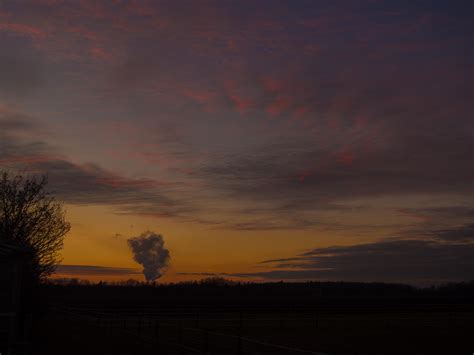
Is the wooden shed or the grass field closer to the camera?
the wooden shed

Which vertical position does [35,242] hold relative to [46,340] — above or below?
above

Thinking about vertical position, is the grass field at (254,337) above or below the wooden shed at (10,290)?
below

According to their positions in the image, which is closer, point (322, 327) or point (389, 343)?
point (389, 343)

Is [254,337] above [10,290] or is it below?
below

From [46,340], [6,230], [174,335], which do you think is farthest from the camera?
[6,230]

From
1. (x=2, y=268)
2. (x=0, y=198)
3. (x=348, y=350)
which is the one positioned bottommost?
(x=348, y=350)

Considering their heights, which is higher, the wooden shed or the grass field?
the wooden shed

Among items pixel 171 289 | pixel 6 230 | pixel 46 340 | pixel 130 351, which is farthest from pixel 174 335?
pixel 171 289

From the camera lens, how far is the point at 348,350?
109 ft

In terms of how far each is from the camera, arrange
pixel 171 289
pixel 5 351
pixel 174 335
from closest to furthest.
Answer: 1. pixel 5 351
2. pixel 174 335
3. pixel 171 289

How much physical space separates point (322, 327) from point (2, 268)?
29064mm

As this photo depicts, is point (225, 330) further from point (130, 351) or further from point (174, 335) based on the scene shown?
point (130, 351)

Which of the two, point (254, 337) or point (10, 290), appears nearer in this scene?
point (10, 290)

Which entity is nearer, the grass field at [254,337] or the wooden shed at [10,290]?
the wooden shed at [10,290]
